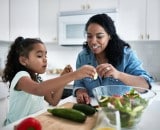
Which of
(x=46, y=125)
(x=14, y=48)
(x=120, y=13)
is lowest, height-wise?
(x=46, y=125)

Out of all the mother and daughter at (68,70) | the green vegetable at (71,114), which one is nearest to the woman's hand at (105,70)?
the mother and daughter at (68,70)

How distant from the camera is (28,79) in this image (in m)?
1.27

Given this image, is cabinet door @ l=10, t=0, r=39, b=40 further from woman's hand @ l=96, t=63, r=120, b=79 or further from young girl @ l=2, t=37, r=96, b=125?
woman's hand @ l=96, t=63, r=120, b=79

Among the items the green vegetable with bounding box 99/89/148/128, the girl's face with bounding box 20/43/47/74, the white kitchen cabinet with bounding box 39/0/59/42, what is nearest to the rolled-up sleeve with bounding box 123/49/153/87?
the girl's face with bounding box 20/43/47/74

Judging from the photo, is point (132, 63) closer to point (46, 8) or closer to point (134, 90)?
point (134, 90)

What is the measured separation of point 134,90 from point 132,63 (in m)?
0.55

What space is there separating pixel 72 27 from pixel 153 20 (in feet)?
3.40

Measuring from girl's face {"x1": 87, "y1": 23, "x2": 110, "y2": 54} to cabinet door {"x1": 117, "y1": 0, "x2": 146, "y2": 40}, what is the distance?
1519mm

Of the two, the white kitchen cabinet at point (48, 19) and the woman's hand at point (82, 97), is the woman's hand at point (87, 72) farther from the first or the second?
the white kitchen cabinet at point (48, 19)

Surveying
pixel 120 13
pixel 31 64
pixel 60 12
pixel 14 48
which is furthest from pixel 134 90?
pixel 60 12

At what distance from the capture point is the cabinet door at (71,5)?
3186 mm

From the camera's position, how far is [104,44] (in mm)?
1534

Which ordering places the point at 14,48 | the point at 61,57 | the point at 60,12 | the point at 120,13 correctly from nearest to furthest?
1. the point at 14,48
2. the point at 120,13
3. the point at 60,12
4. the point at 61,57

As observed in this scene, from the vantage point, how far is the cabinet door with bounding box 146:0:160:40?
2.88 m
